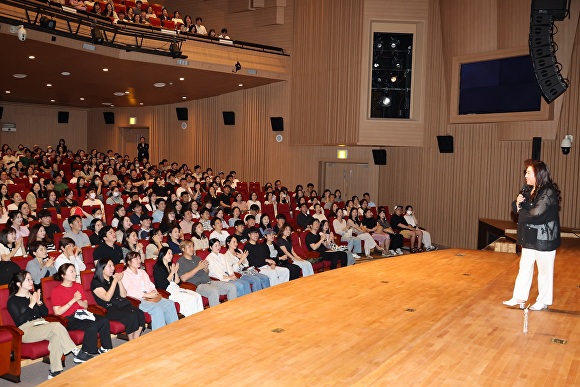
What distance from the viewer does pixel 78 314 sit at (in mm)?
4461

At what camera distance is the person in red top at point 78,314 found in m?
4.31

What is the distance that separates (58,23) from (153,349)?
7.07 m

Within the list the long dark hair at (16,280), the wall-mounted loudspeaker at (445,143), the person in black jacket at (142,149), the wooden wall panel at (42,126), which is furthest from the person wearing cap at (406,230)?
the wooden wall panel at (42,126)

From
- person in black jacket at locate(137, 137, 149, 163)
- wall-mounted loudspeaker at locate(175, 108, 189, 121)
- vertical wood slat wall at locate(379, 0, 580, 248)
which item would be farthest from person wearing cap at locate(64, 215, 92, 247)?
person in black jacket at locate(137, 137, 149, 163)

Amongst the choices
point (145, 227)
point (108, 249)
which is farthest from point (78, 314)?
point (145, 227)

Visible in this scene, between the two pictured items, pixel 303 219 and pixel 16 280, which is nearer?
pixel 16 280

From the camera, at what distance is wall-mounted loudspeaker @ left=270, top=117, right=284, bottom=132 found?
46.7 ft

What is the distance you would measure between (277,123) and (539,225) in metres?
10.4

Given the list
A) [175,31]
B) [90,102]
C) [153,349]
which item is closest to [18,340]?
[153,349]

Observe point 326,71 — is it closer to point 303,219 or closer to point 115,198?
point 303,219

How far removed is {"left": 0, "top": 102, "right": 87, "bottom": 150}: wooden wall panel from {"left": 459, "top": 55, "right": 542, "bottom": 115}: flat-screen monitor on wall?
14.1 metres

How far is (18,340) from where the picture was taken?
3951 mm

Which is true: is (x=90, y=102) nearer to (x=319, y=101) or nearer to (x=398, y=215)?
(x=319, y=101)

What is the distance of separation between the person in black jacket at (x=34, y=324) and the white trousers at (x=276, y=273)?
8.31ft
